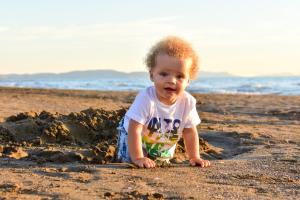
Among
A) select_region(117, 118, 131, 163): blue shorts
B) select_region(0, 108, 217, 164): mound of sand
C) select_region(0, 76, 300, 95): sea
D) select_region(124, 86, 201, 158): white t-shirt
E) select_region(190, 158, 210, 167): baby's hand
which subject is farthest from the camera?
select_region(0, 76, 300, 95): sea

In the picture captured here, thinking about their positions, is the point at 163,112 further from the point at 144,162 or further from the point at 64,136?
the point at 64,136

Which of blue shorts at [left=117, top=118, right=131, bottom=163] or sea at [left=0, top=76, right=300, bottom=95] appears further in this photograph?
sea at [left=0, top=76, right=300, bottom=95]

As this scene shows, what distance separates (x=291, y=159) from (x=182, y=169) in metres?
1.22

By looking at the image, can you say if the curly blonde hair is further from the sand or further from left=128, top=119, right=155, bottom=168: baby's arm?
the sand

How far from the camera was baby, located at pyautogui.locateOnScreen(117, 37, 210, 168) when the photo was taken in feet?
12.9

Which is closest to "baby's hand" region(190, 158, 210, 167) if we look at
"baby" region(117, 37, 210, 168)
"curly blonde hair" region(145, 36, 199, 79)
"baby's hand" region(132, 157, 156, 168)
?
"baby" region(117, 37, 210, 168)

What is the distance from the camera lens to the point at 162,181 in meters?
3.48

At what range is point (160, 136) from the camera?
4.21m

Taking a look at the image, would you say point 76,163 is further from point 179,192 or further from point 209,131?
point 209,131

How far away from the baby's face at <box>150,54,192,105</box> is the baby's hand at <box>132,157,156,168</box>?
507 millimetres

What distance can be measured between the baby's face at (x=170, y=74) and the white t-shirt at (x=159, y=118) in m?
0.13

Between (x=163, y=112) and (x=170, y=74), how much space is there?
0.35 m

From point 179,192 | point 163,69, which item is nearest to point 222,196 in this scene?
point 179,192

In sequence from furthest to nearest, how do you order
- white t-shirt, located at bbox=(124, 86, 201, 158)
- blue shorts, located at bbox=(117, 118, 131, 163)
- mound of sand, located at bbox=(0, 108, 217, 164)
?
mound of sand, located at bbox=(0, 108, 217, 164) → blue shorts, located at bbox=(117, 118, 131, 163) → white t-shirt, located at bbox=(124, 86, 201, 158)
